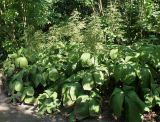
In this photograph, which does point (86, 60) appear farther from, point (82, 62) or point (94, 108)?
point (94, 108)

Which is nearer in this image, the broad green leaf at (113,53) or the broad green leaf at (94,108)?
the broad green leaf at (94,108)

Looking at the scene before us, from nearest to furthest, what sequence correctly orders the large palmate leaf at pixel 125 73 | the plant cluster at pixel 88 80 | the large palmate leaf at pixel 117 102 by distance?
the large palmate leaf at pixel 117 102 < the plant cluster at pixel 88 80 < the large palmate leaf at pixel 125 73

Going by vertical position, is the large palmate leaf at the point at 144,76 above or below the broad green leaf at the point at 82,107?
above

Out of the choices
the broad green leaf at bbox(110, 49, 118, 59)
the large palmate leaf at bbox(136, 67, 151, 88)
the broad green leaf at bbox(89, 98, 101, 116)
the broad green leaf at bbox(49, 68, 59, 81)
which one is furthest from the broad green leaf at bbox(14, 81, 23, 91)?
the large palmate leaf at bbox(136, 67, 151, 88)

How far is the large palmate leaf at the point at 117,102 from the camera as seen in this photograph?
6.68 metres

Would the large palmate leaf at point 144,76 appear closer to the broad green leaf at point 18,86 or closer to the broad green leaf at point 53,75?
the broad green leaf at point 53,75

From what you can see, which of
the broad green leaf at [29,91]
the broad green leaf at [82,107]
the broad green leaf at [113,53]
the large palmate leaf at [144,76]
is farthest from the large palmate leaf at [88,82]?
the broad green leaf at [29,91]

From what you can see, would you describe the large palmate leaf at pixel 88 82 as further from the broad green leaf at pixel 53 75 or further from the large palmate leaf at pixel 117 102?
the broad green leaf at pixel 53 75

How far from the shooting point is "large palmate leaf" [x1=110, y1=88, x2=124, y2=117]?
6676mm

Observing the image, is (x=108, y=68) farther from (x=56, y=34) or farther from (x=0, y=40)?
(x=0, y=40)

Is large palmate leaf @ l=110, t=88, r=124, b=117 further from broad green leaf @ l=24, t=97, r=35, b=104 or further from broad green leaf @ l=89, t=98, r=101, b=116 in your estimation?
broad green leaf @ l=24, t=97, r=35, b=104

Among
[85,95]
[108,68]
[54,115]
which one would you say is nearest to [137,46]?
[108,68]

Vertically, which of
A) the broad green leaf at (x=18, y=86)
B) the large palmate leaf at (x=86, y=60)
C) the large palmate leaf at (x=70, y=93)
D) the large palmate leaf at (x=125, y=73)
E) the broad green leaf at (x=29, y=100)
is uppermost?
the large palmate leaf at (x=86, y=60)

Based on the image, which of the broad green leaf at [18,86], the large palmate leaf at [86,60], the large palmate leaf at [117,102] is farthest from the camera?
the broad green leaf at [18,86]
